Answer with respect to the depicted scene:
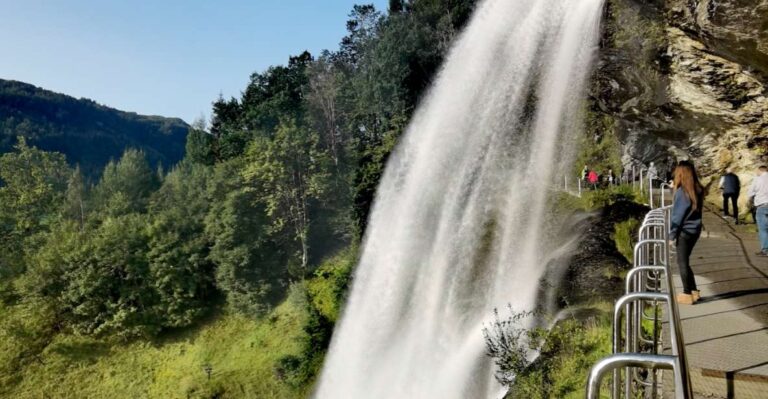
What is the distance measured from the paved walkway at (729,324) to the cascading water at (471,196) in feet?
16.7

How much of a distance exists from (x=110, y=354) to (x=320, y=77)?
22.3 metres

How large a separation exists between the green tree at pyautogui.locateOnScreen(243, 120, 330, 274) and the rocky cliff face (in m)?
17.7

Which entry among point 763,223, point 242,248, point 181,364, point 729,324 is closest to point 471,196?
point 763,223

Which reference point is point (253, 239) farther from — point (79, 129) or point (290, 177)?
point (79, 129)

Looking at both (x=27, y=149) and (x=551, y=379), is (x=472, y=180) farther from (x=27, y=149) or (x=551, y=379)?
(x=27, y=149)

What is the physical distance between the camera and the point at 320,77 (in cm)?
3494

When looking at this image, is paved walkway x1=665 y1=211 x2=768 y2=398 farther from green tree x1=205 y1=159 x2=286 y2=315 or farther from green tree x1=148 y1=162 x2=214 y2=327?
green tree x1=148 y1=162 x2=214 y2=327

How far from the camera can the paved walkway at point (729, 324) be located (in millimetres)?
3029

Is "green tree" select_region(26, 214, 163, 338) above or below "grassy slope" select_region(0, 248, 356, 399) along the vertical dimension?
above

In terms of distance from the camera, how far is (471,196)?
15555 mm

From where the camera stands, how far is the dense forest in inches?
979

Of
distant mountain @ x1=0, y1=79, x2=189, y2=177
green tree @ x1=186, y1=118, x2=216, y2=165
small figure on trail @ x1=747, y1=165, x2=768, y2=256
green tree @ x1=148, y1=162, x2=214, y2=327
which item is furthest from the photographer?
distant mountain @ x1=0, y1=79, x2=189, y2=177

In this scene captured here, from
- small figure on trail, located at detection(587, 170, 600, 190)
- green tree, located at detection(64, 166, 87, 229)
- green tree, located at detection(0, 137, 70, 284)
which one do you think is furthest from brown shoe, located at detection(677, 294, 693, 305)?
green tree, located at detection(64, 166, 87, 229)

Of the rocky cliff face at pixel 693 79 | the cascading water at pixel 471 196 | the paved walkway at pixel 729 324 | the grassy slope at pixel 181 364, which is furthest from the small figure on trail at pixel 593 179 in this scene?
the grassy slope at pixel 181 364
